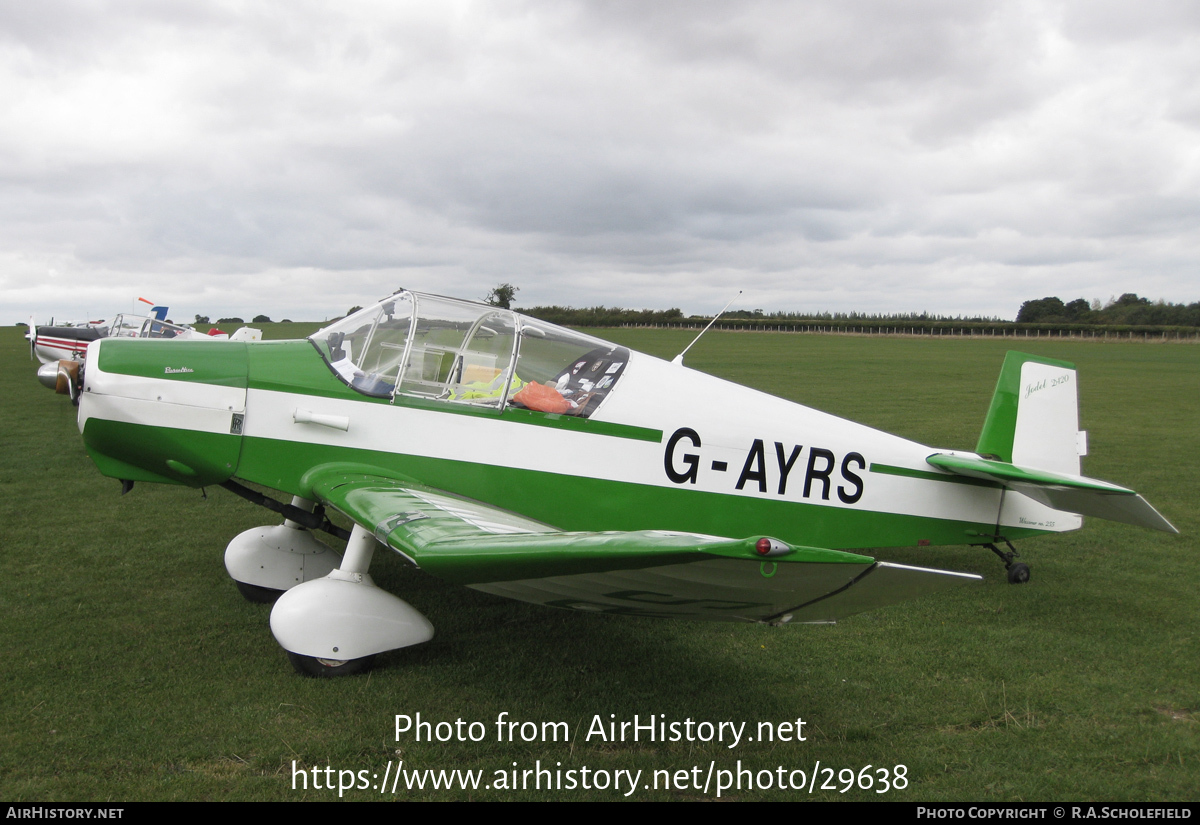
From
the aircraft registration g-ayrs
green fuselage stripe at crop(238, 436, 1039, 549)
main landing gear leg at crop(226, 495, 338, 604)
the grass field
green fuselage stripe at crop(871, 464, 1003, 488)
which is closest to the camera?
the grass field

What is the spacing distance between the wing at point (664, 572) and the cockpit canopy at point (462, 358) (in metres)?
1.24

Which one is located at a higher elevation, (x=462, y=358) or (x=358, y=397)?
(x=462, y=358)

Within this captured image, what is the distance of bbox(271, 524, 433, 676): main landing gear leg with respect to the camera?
3896 mm

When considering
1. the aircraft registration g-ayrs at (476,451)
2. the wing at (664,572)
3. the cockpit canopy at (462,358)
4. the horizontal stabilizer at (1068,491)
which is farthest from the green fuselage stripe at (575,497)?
the wing at (664,572)

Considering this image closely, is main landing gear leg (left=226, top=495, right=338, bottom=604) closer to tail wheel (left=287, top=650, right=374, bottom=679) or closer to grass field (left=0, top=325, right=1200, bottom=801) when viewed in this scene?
grass field (left=0, top=325, right=1200, bottom=801)

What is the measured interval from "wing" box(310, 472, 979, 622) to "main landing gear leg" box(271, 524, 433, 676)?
755 millimetres

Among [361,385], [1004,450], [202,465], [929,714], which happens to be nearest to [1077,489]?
[1004,450]

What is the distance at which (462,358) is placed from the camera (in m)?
4.66

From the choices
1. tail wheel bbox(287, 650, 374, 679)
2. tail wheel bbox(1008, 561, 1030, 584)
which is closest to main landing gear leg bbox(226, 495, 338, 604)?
tail wheel bbox(287, 650, 374, 679)

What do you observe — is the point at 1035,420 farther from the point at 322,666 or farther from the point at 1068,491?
the point at 322,666

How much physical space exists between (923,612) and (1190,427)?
13479mm

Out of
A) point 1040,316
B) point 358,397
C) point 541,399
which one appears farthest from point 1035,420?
point 1040,316

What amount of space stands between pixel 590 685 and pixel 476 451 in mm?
1452
